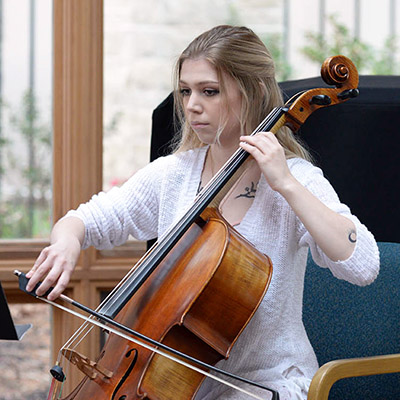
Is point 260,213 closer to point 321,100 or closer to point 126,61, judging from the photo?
point 321,100

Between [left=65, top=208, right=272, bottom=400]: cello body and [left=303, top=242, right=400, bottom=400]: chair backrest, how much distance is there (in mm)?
476

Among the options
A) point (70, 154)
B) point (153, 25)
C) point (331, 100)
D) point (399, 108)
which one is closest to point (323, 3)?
point (153, 25)

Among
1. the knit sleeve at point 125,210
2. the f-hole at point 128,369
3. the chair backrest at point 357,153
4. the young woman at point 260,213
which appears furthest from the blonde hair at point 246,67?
the f-hole at point 128,369

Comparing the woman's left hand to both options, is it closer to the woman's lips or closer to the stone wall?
the woman's lips

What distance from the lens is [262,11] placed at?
2.35 metres

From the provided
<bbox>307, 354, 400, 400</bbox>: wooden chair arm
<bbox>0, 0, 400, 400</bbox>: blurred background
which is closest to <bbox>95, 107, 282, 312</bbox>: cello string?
<bbox>307, 354, 400, 400</bbox>: wooden chair arm

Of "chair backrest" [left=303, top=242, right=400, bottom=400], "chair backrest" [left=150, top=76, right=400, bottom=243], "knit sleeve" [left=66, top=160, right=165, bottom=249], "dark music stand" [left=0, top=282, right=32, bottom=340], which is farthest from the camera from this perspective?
"chair backrest" [left=150, top=76, right=400, bottom=243]

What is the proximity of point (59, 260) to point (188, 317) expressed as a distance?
0.27 m

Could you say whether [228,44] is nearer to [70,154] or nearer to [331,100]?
[331,100]

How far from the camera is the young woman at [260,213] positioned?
126 cm

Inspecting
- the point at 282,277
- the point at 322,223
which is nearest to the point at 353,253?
the point at 322,223

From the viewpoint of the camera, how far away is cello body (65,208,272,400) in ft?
3.90

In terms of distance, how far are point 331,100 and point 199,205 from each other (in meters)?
0.33

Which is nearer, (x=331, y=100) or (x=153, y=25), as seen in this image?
(x=331, y=100)
